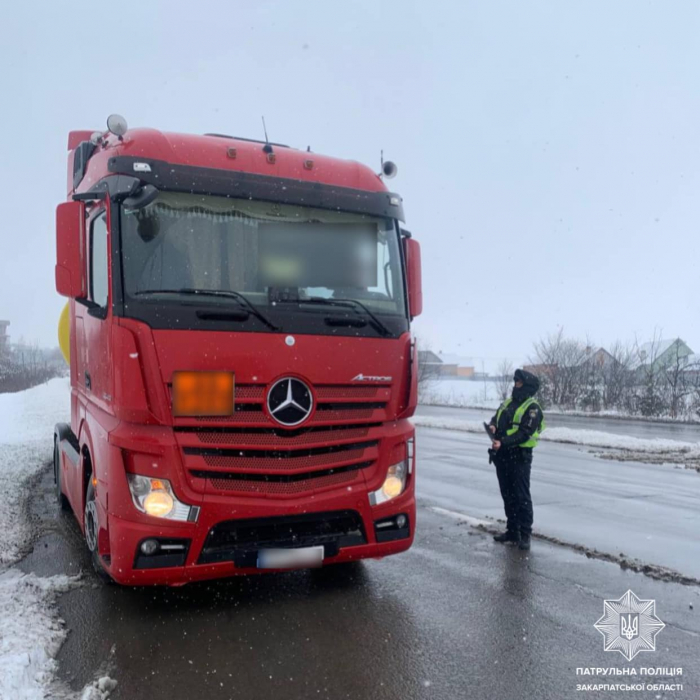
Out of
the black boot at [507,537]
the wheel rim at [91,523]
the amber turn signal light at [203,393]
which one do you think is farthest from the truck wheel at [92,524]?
the black boot at [507,537]

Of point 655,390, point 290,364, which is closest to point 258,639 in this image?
point 290,364

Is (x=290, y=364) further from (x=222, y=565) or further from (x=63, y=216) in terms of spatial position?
(x=63, y=216)

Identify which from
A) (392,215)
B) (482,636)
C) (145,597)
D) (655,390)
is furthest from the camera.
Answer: (655,390)

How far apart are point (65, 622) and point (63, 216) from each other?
9.16 ft

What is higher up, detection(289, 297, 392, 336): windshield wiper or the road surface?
detection(289, 297, 392, 336): windshield wiper

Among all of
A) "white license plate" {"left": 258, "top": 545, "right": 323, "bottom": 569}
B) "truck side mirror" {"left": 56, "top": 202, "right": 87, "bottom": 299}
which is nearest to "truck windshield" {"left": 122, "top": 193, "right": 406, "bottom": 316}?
"truck side mirror" {"left": 56, "top": 202, "right": 87, "bottom": 299}

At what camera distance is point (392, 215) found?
5.39 meters

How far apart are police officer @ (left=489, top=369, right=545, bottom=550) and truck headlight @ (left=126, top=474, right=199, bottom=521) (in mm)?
3286

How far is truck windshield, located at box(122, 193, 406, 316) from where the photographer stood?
452 centimetres

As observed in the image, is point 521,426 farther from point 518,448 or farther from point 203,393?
point 203,393

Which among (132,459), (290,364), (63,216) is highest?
(63,216)

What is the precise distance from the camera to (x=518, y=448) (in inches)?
252

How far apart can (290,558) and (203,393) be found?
4.06 feet

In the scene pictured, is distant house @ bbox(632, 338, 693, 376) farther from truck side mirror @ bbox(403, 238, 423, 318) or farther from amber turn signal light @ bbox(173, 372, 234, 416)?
amber turn signal light @ bbox(173, 372, 234, 416)
